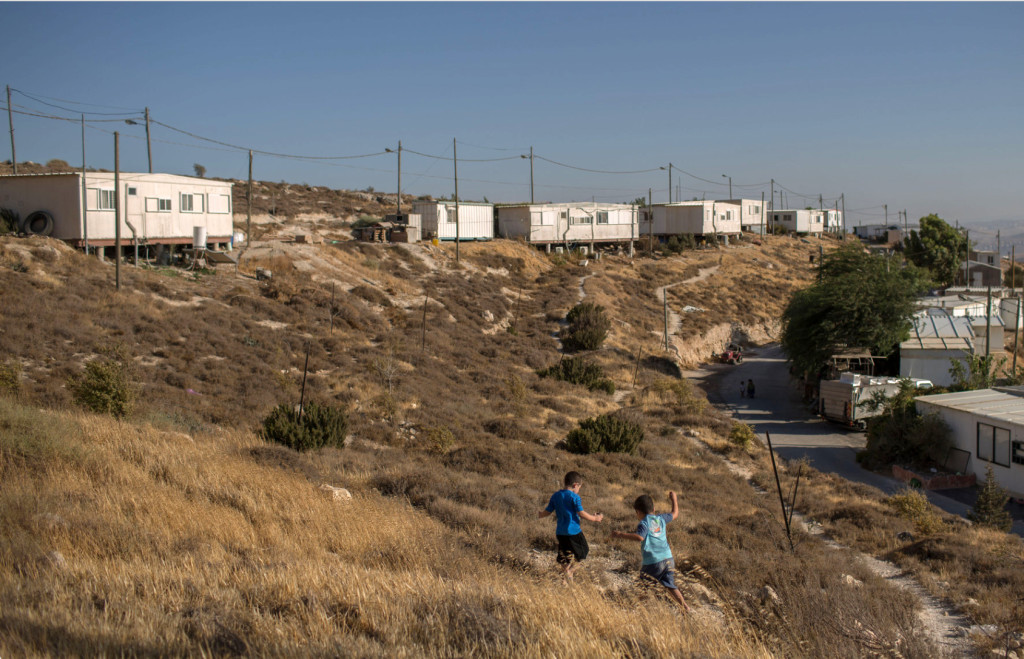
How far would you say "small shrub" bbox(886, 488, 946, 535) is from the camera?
1273cm

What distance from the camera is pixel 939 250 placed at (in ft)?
213

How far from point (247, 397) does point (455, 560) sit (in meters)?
12.3

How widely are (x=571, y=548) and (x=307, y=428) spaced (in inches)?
319

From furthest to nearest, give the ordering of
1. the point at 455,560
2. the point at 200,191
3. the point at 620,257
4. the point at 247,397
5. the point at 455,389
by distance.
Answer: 1. the point at 620,257
2. the point at 200,191
3. the point at 455,389
4. the point at 247,397
5. the point at 455,560

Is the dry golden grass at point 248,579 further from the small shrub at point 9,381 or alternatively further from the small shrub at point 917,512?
the small shrub at point 917,512

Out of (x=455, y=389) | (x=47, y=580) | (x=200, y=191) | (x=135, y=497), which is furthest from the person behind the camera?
(x=200, y=191)

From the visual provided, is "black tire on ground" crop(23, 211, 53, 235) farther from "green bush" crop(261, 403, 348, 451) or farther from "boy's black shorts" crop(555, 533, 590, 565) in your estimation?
"boy's black shorts" crop(555, 533, 590, 565)

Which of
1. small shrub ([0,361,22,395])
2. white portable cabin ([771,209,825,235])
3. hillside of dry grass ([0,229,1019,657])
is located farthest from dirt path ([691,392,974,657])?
white portable cabin ([771,209,825,235])

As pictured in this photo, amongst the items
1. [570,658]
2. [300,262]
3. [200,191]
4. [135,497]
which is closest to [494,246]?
[300,262]

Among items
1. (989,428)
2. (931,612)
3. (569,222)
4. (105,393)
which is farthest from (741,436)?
(569,222)

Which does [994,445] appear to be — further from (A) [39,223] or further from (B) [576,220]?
(B) [576,220]

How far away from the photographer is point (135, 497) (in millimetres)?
8102

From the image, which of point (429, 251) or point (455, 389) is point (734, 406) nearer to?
point (455, 389)

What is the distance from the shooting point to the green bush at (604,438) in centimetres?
1728
